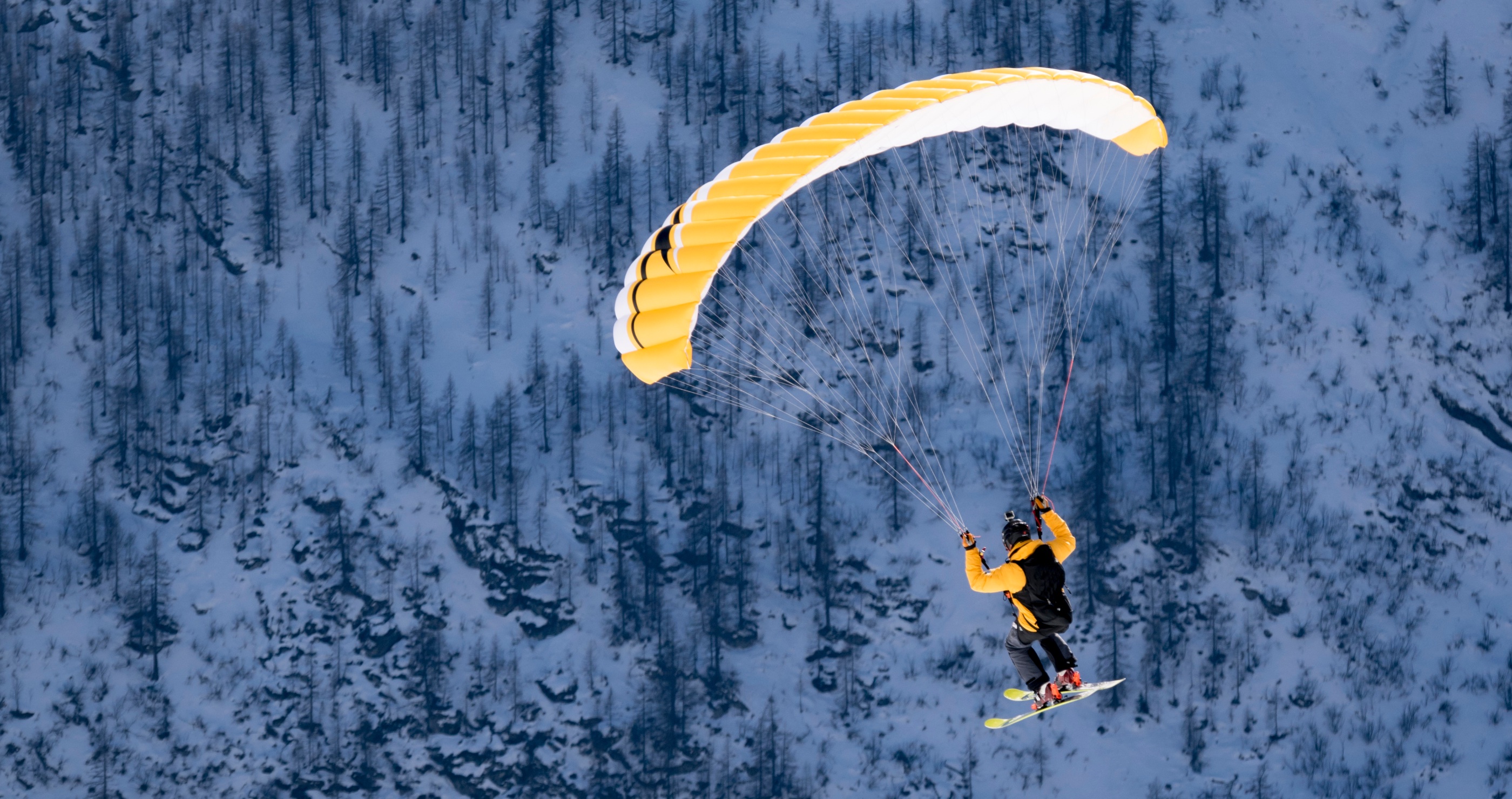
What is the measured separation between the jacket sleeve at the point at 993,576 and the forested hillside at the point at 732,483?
37090mm

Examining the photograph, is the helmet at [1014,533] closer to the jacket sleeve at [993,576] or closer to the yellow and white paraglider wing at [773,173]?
the jacket sleeve at [993,576]

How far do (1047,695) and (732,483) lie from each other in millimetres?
41421

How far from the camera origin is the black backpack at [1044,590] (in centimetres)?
1869

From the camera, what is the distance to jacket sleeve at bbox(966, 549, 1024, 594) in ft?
60.4

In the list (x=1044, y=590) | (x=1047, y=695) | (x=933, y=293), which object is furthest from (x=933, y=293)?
(x=1044, y=590)

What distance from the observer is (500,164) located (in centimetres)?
6725

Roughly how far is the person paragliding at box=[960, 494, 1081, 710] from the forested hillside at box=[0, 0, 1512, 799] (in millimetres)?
36063

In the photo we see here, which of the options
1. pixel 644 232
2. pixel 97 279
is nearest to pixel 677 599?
pixel 644 232

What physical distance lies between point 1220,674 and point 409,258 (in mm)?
37463

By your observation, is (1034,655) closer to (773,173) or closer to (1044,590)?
(1044,590)

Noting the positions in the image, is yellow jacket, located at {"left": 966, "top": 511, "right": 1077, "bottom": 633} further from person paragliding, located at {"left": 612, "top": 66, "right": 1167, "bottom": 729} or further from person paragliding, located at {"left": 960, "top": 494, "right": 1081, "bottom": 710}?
person paragliding, located at {"left": 612, "top": 66, "right": 1167, "bottom": 729}

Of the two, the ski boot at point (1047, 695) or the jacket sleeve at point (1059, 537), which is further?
the ski boot at point (1047, 695)

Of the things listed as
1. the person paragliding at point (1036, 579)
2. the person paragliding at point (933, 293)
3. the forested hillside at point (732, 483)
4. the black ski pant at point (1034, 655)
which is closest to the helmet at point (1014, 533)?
the person paragliding at point (1036, 579)

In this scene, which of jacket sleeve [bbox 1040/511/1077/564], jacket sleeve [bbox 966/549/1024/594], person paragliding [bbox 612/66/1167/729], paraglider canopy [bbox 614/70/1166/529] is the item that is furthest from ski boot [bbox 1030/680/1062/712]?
paraglider canopy [bbox 614/70/1166/529]
